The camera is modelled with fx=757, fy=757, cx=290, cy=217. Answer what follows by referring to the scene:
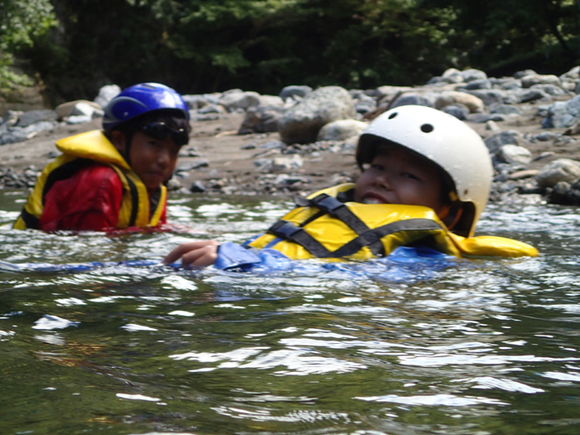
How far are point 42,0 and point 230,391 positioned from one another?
22334 millimetres

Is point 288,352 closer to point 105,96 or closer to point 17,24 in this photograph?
point 105,96

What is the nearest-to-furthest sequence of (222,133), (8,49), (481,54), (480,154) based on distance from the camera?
(480,154) < (222,133) < (8,49) < (481,54)

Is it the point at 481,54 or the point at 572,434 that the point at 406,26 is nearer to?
the point at 481,54

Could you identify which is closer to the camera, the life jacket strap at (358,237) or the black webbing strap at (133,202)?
the life jacket strap at (358,237)

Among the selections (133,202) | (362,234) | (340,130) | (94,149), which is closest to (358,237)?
(362,234)

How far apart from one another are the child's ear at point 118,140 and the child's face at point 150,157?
0.10 meters

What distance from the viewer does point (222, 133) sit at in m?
15.4

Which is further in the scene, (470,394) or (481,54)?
(481,54)

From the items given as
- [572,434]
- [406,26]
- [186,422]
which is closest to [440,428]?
[572,434]

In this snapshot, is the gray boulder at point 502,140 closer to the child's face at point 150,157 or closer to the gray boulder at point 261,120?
the gray boulder at point 261,120

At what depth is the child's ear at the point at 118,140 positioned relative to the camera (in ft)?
17.8

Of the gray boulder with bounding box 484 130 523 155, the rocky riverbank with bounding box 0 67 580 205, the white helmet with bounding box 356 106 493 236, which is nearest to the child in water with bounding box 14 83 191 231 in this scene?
the white helmet with bounding box 356 106 493 236

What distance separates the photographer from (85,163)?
528cm

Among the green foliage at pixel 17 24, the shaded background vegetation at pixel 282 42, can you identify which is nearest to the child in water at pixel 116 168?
the green foliage at pixel 17 24
